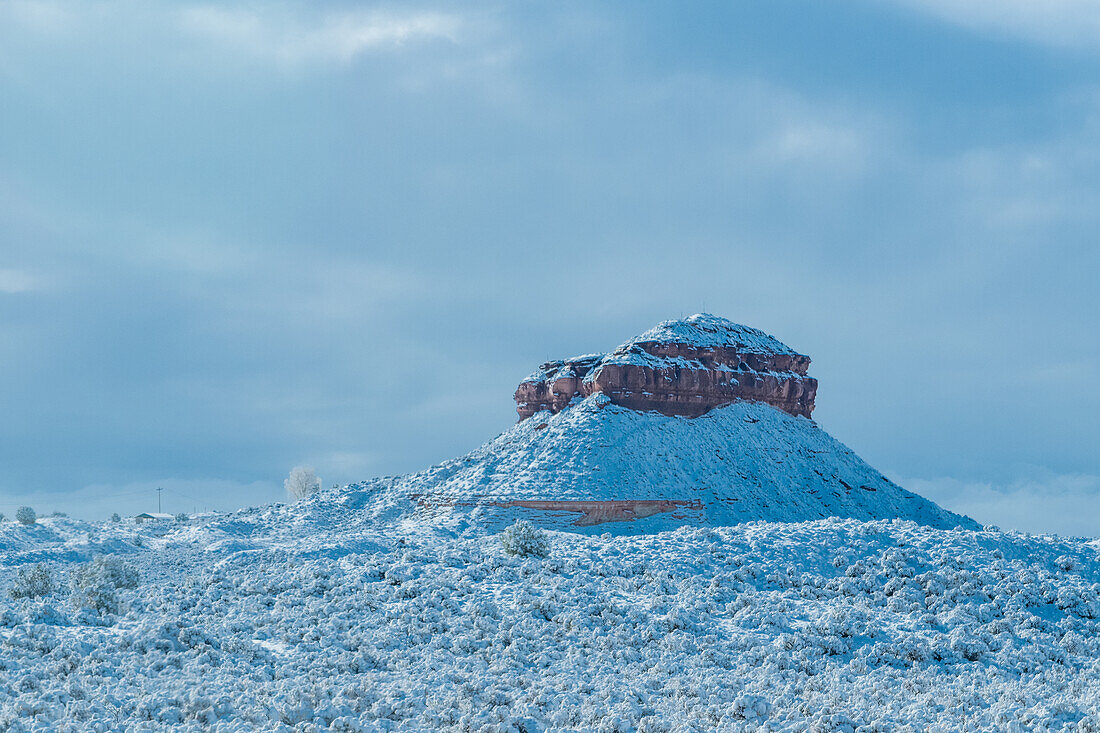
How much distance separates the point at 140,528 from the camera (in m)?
57.3

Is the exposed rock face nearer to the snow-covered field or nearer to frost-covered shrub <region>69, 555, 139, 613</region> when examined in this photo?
the snow-covered field

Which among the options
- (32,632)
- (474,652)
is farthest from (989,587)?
(32,632)

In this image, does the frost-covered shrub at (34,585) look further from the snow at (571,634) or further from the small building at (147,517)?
the small building at (147,517)

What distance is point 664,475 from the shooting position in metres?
52.2

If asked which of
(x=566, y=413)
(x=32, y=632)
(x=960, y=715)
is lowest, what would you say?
(x=960, y=715)

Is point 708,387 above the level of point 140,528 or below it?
above

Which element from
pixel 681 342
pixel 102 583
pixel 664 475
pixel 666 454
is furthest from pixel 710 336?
pixel 102 583

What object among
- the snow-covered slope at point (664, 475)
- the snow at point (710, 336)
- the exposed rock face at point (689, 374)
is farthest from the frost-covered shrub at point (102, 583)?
the snow at point (710, 336)

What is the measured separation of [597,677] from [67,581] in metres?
21.4

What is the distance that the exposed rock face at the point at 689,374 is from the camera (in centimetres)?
5728

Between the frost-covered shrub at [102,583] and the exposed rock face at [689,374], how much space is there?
103 ft

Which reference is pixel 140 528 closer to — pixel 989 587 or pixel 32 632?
pixel 32 632

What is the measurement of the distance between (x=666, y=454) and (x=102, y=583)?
3144cm

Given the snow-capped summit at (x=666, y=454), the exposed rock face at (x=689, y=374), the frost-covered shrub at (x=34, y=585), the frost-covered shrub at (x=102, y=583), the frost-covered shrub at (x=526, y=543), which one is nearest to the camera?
the frost-covered shrub at (x=102, y=583)
